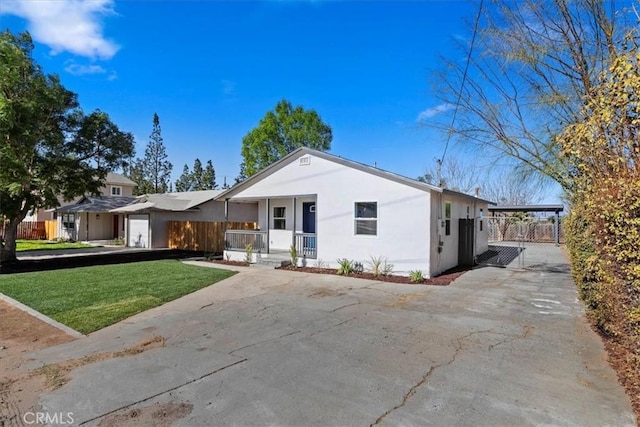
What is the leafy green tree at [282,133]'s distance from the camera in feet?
115

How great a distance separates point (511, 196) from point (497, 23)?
94.2 ft

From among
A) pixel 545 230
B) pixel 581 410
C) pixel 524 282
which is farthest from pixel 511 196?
pixel 581 410

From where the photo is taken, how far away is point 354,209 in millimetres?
13156

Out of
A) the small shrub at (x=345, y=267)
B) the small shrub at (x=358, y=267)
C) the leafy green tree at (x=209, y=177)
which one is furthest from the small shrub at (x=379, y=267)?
the leafy green tree at (x=209, y=177)

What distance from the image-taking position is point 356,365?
475 centimetres

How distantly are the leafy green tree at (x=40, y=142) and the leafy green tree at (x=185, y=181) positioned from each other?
4767cm

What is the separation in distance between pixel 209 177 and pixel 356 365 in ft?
212

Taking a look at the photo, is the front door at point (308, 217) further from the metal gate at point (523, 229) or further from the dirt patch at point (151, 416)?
the metal gate at point (523, 229)

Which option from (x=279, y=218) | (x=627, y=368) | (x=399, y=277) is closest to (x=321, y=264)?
(x=399, y=277)

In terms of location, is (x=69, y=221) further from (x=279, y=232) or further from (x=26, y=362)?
(x=26, y=362)

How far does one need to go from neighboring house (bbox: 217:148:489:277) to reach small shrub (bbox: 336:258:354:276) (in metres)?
0.30

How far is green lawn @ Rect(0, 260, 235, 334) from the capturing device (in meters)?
7.55

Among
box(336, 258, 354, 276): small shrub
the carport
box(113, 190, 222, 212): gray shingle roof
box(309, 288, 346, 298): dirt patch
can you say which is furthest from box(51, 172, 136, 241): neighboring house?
the carport

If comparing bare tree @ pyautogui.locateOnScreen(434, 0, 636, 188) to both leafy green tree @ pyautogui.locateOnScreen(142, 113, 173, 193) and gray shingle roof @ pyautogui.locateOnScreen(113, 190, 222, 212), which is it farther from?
leafy green tree @ pyautogui.locateOnScreen(142, 113, 173, 193)
